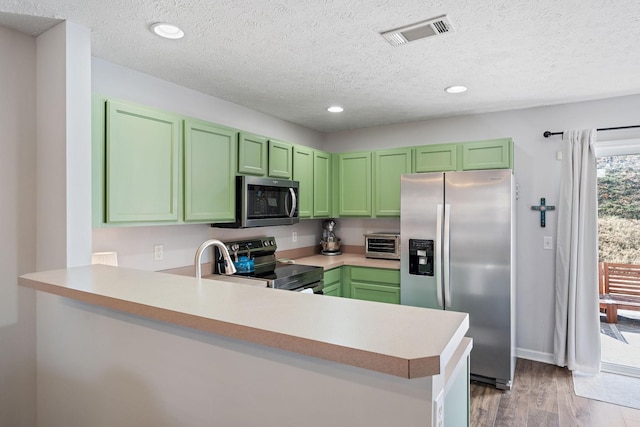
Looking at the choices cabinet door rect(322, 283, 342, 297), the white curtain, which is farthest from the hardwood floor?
cabinet door rect(322, 283, 342, 297)

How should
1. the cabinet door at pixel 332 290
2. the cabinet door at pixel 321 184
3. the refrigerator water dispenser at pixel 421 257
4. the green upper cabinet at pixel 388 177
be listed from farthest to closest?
the cabinet door at pixel 321 184
the green upper cabinet at pixel 388 177
the cabinet door at pixel 332 290
the refrigerator water dispenser at pixel 421 257

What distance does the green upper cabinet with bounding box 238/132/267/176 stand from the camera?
288cm

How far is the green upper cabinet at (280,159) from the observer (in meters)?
3.20

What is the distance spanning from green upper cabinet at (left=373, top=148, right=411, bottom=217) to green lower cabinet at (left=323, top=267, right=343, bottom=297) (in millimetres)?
768

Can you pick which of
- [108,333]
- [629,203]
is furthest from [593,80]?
[108,333]

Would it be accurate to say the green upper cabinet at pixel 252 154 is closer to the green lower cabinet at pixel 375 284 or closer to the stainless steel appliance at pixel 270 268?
the stainless steel appliance at pixel 270 268

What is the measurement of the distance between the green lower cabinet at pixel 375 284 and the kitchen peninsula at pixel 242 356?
2071 millimetres

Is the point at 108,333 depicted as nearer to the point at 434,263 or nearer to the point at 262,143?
the point at 262,143

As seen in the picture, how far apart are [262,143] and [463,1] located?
1877mm

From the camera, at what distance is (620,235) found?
10.6ft

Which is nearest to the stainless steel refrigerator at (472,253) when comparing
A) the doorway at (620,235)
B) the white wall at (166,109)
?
the doorway at (620,235)

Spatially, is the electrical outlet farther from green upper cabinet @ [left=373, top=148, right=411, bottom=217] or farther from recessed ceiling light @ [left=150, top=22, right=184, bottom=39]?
green upper cabinet @ [left=373, top=148, right=411, bottom=217]

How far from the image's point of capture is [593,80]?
2674 millimetres

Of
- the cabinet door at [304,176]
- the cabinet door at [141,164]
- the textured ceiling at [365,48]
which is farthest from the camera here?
the cabinet door at [304,176]
